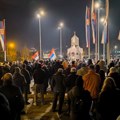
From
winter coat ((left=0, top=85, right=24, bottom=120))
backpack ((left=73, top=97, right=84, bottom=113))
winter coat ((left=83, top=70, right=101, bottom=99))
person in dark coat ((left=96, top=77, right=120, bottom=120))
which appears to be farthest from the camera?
winter coat ((left=83, top=70, right=101, bottom=99))

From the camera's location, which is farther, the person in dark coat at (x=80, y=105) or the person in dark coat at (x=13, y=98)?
the person in dark coat at (x=80, y=105)

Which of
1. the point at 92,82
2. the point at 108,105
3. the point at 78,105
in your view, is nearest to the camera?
the point at 108,105

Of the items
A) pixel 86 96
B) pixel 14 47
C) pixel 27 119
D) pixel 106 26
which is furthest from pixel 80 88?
pixel 14 47

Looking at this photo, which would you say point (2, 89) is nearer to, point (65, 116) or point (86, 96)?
point (86, 96)

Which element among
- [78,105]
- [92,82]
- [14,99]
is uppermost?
[92,82]

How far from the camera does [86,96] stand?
8.13 m

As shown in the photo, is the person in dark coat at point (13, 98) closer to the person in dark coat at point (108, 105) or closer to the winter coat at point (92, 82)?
the person in dark coat at point (108, 105)

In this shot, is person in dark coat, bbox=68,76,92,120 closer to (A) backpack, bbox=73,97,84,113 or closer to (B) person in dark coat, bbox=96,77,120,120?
(A) backpack, bbox=73,97,84,113

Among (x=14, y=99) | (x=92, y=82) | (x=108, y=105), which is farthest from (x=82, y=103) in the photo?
(x=92, y=82)

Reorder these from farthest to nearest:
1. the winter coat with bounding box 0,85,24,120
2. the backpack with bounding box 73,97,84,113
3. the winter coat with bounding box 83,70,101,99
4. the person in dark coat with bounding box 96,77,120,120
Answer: the winter coat with bounding box 83,70,101,99 → the backpack with bounding box 73,97,84,113 → the winter coat with bounding box 0,85,24,120 → the person in dark coat with bounding box 96,77,120,120

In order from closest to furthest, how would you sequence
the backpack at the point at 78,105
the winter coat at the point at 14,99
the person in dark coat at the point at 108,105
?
the person in dark coat at the point at 108,105 → the winter coat at the point at 14,99 → the backpack at the point at 78,105

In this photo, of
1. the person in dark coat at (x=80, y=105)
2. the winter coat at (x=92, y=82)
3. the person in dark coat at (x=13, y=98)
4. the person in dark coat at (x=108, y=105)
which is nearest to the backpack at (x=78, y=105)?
the person in dark coat at (x=80, y=105)

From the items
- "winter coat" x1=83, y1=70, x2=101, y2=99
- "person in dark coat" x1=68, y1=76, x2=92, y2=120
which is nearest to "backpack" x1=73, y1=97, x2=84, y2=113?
"person in dark coat" x1=68, y1=76, x2=92, y2=120

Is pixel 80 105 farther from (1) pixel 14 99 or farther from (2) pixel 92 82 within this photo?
(2) pixel 92 82
